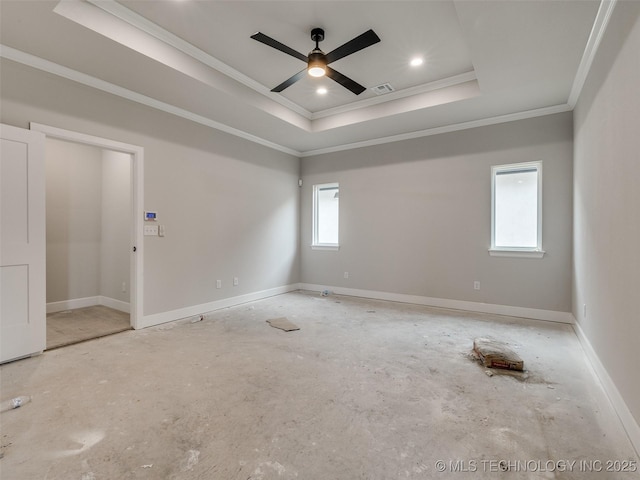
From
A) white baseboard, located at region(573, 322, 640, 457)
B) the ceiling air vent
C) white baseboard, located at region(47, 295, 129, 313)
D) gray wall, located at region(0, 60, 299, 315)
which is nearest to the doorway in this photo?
white baseboard, located at region(47, 295, 129, 313)

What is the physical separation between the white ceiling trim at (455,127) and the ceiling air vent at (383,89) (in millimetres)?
1133

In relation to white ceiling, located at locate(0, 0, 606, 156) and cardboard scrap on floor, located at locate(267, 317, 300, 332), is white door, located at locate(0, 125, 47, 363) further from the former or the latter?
cardboard scrap on floor, located at locate(267, 317, 300, 332)

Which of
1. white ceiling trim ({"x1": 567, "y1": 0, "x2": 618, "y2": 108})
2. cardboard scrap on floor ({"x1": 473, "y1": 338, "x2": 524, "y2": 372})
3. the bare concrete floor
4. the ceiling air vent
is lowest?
the bare concrete floor

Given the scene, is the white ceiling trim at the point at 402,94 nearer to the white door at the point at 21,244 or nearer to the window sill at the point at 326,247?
the window sill at the point at 326,247

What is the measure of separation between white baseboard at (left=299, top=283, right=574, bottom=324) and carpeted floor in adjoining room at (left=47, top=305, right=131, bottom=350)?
3.53m

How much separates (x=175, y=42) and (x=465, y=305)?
508 cm

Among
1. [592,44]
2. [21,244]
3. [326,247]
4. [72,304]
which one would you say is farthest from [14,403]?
[592,44]

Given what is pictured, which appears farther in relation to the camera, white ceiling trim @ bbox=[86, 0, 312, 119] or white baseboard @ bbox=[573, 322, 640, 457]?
white ceiling trim @ bbox=[86, 0, 312, 119]

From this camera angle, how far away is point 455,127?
482 centimetres

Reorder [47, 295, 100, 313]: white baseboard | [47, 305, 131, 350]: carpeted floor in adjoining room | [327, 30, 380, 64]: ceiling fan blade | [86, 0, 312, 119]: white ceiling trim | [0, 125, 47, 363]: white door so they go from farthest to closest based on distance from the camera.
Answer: [47, 295, 100, 313]: white baseboard < [47, 305, 131, 350]: carpeted floor in adjoining room < [0, 125, 47, 363]: white door < [86, 0, 312, 119]: white ceiling trim < [327, 30, 380, 64]: ceiling fan blade

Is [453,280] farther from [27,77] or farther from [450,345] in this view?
[27,77]

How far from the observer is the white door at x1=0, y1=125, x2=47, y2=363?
278 centimetres

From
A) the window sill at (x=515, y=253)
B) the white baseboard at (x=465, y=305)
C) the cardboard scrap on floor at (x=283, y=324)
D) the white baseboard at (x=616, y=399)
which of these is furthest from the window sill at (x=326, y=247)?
the white baseboard at (x=616, y=399)

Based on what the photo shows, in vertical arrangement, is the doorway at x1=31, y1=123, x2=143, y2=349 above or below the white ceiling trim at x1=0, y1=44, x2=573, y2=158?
below
